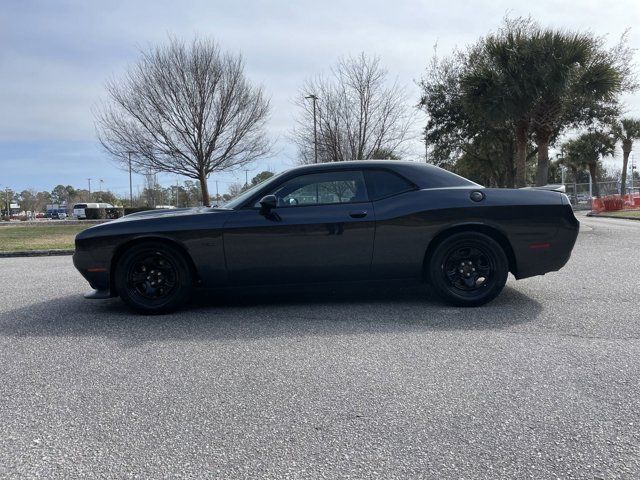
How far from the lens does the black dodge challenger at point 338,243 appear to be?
4.55m

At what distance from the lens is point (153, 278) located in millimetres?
4672

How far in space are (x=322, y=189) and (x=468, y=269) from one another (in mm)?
1620

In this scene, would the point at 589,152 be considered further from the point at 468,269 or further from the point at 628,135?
the point at 468,269

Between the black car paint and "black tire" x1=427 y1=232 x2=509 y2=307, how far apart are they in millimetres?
122

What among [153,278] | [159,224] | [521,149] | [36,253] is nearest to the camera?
[159,224]

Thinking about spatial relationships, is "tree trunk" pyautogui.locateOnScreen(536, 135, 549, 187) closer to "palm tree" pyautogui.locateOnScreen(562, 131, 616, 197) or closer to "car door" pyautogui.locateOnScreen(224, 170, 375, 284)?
"car door" pyautogui.locateOnScreen(224, 170, 375, 284)

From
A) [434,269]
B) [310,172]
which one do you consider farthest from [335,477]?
[310,172]

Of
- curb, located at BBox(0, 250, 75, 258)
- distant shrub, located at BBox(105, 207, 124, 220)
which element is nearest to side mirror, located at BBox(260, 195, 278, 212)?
curb, located at BBox(0, 250, 75, 258)

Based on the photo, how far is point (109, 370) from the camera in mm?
3168

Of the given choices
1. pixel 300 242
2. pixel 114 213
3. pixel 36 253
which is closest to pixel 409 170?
pixel 300 242

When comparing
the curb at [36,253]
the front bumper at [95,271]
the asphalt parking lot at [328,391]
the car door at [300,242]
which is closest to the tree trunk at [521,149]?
the asphalt parking lot at [328,391]

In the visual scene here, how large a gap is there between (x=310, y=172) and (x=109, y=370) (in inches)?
102

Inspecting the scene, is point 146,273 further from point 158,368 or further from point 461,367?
point 461,367

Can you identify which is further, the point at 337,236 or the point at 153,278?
the point at 153,278
